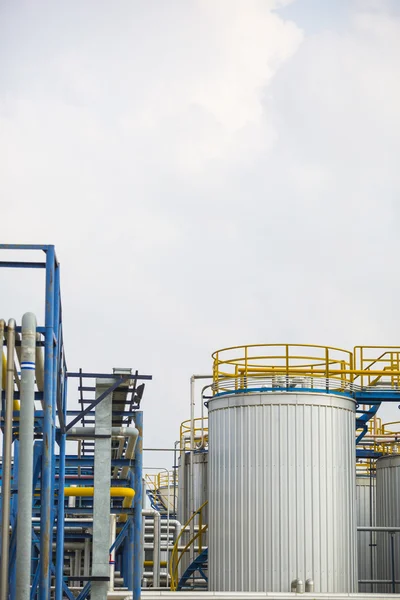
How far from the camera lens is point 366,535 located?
121 feet

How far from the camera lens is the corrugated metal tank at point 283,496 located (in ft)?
90.9

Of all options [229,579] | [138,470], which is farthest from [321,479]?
[138,470]

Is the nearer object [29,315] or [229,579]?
[29,315]

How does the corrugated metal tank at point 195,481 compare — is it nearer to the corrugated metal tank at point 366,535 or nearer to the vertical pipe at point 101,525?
the corrugated metal tank at point 366,535

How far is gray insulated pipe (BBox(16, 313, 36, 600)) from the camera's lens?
15422mm

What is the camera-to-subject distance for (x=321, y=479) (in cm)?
2827

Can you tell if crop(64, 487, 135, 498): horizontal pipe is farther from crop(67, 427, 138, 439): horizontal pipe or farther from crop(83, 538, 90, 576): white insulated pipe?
crop(83, 538, 90, 576): white insulated pipe

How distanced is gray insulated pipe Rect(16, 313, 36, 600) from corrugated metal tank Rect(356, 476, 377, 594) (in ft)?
70.5

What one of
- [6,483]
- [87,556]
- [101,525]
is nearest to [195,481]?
[87,556]

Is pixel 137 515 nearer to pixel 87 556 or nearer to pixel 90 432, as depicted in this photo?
pixel 90 432

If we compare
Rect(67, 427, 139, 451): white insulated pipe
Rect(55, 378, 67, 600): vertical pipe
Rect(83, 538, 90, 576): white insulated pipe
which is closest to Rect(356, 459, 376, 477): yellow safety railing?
Rect(83, 538, 90, 576): white insulated pipe

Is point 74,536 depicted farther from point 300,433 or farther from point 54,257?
point 54,257

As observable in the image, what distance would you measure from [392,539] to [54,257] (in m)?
19.0

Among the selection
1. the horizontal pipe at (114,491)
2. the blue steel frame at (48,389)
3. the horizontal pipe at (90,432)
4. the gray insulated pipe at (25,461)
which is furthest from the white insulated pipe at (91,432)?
the gray insulated pipe at (25,461)
